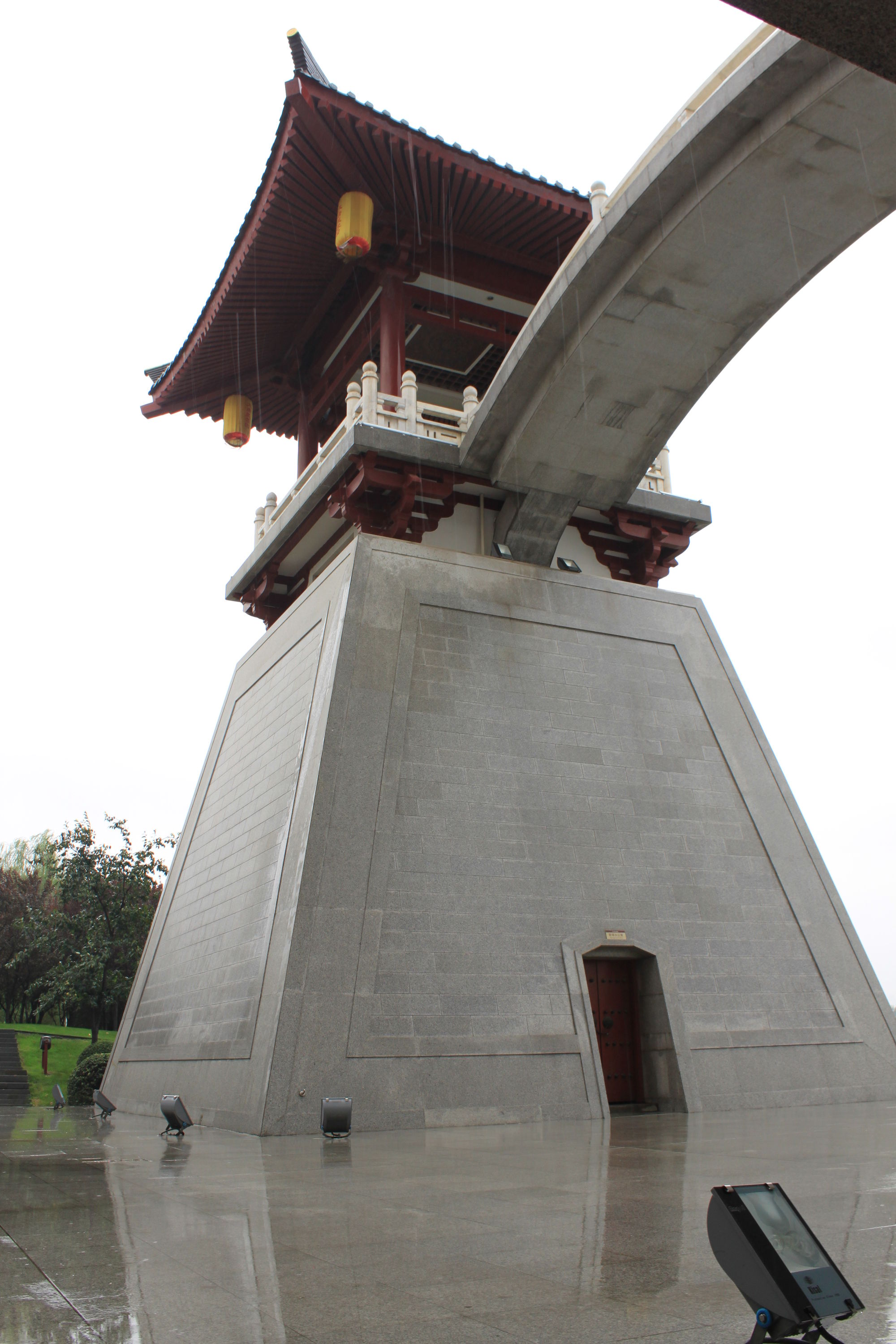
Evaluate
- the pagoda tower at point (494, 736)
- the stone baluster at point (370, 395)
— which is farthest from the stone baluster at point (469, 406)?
the stone baluster at point (370, 395)

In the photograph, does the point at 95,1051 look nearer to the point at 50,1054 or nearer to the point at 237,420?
the point at 50,1054

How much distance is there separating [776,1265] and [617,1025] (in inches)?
344

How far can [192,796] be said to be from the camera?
15.7 metres

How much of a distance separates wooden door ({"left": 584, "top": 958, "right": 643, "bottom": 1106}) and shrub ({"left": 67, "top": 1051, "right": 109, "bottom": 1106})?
9.54m

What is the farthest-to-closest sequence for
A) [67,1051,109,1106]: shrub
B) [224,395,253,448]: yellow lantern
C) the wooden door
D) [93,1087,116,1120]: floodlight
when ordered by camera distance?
[224,395,253,448]: yellow lantern < [67,1051,109,1106]: shrub < [93,1087,116,1120]: floodlight < the wooden door

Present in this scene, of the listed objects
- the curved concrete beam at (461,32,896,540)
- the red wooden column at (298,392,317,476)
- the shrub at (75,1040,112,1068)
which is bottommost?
the shrub at (75,1040,112,1068)

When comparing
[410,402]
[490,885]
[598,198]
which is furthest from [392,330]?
[490,885]

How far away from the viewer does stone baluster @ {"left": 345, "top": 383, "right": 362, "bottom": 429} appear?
13.0 m

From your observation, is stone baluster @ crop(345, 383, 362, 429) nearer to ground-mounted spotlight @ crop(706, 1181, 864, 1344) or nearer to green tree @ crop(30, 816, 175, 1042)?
ground-mounted spotlight @ crop(706, 1181, 864, 1344)

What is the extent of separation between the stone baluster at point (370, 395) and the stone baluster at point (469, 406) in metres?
1.23

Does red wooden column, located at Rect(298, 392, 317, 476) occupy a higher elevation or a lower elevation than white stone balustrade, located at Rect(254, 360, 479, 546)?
higher

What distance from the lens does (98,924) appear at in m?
27.5

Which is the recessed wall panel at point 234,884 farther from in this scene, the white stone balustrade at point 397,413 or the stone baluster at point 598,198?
the stone baluster at point 598,198

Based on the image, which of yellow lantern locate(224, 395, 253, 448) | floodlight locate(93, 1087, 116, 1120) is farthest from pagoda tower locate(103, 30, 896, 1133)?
yellow lantern locate(224, 395, 253, 448)
